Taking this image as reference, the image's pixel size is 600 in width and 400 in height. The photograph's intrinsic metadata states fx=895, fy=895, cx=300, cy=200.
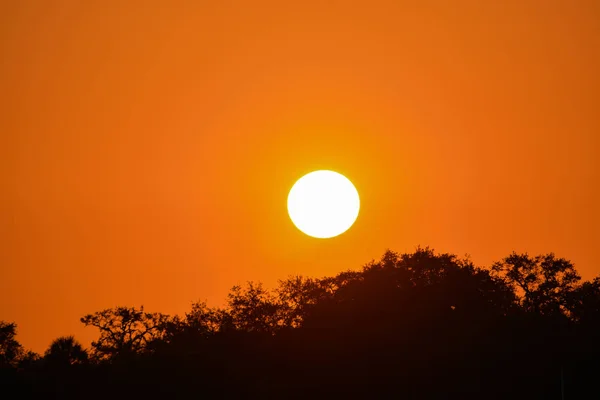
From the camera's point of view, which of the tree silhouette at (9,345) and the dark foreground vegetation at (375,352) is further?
the tree silhouette at (9,345)

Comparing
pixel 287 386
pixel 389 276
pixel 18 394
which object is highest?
pixel 389 276

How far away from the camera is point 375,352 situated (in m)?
77.8

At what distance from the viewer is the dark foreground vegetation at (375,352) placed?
74.8 meters

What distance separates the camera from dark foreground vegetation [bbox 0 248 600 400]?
7475 cm

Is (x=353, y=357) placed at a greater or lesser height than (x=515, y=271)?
lesser

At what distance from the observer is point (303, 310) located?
89562 millimetres

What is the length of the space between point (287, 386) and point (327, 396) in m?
3.46

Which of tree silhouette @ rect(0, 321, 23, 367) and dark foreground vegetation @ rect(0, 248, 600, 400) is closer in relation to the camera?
dark foreground vegetation @ rect(0, 248, 600, 400)

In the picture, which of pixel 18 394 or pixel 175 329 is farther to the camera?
pixel 175 329

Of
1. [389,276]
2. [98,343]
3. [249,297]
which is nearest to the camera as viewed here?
[389,276]

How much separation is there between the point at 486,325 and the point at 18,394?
40.4m

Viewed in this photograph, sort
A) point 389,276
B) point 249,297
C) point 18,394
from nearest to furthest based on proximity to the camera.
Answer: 1. point 18,394
2. point 389,276
3. point 249,297

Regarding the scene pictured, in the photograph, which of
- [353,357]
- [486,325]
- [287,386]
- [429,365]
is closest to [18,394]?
[287,386]

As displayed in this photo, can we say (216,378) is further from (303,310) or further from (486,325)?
(486,325)
